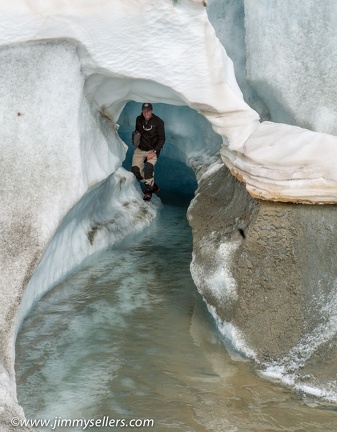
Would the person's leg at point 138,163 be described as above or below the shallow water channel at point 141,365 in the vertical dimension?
above

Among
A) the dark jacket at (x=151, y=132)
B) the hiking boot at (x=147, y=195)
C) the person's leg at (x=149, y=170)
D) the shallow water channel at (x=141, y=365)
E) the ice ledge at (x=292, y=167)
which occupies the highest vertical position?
the ice ledge at (x=292, y=167)

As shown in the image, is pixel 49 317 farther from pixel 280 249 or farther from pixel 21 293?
pixel 280 249

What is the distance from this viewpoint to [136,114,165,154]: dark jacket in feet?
25.1

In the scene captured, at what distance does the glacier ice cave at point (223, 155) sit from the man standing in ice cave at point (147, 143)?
5.66ft

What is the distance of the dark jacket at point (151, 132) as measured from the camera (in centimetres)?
766

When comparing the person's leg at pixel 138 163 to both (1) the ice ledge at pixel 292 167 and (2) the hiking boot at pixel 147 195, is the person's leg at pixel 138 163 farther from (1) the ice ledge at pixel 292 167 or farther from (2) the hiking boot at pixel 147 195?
(1) the ice ledge at pixel 292 167

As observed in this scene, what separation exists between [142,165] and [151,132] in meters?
0.51

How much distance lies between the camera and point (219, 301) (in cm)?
523

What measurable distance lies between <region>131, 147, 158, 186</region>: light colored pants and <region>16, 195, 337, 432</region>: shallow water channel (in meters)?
1.91

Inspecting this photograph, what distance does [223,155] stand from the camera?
579 centimetres

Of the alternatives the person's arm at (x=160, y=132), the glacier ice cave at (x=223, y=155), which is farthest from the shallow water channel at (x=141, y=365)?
the person's arm at (x=160, y=132)

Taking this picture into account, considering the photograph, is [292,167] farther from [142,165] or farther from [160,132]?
→ [142,165]

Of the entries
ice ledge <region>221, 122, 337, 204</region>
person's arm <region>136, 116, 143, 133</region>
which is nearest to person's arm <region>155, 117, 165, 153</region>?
person's arm <region>136, 116, 143, 133</region>

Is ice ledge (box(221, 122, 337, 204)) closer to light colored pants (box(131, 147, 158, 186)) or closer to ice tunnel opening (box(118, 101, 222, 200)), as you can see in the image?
ice tunnel opening (box(118, 101, 222, 200))
